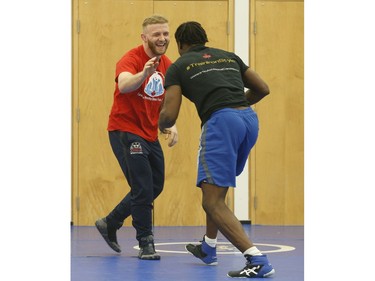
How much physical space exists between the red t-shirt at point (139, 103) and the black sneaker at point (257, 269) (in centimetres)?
158

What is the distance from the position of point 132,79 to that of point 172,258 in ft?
4.30

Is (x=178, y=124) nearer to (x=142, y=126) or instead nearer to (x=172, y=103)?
(x=142, y=126)

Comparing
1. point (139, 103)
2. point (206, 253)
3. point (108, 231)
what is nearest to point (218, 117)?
point (206, 253)

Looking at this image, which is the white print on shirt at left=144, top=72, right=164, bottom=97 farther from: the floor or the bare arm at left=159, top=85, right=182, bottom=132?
the floor

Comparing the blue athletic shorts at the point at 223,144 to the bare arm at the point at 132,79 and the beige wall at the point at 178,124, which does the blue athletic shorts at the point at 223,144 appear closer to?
the bare arm at the point at 132,79

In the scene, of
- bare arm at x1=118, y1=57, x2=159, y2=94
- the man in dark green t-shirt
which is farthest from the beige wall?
the man in dark green t-shirt

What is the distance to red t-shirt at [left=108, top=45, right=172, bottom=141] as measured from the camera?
621 cm

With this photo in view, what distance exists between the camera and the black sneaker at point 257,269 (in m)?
4.97

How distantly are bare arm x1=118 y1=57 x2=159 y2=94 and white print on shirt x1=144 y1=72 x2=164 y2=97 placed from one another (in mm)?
229

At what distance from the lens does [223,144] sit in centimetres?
517
